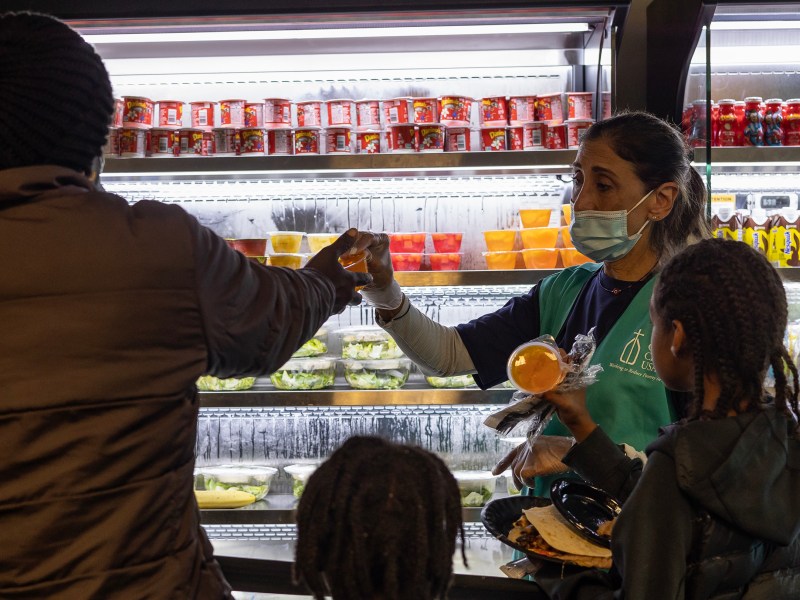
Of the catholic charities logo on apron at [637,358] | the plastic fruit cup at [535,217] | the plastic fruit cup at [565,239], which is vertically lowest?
the catholic charities logo on apron at [637,358]

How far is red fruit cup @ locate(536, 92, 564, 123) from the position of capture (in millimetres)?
2717

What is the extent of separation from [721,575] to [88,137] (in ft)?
3.78

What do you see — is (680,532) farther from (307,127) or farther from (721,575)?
(307,127)

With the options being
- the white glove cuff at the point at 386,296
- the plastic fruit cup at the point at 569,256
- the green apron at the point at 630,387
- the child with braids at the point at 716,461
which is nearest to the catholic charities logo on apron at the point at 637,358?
the green apron at the point at 630,387

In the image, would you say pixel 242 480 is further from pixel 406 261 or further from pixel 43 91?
pixel 43 91

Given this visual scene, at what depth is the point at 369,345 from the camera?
9.36ft

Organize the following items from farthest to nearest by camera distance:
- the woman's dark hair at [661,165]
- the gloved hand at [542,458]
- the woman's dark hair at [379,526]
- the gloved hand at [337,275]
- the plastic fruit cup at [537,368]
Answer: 1. the woman's dark hair at [661,165]
2. the gloved hand at [542,458]
3. the plastic fruit cup at [537,368]
4. the gloved hand at [337,275]
5. the woman's dark hair at [379,526]

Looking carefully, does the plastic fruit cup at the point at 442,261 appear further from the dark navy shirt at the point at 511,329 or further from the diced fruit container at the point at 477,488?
the diced fruit container at the point at 477,488

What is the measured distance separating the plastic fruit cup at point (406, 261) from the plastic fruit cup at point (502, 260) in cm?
23

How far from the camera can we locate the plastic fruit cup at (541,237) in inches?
107

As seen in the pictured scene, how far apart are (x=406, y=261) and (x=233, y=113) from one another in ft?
2.44

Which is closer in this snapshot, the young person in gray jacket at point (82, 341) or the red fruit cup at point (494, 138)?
the young person in gray jacket at point (82, 341)

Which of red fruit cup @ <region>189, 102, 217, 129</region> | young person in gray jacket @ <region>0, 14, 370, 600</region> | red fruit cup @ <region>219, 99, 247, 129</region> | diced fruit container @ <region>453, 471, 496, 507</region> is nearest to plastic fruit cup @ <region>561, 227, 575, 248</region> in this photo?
diced fruit container @ <region>453, 471, 496, 507</region>

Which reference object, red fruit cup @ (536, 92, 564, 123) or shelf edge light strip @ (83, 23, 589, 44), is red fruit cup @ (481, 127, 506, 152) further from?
shelf edge light strip @ (83, 23, 589, 44)
